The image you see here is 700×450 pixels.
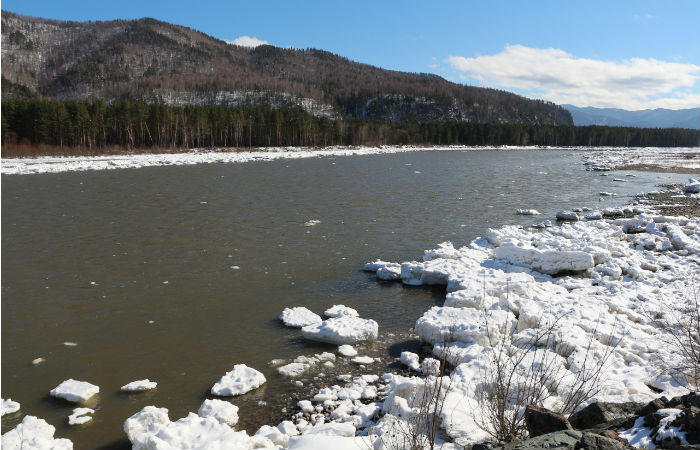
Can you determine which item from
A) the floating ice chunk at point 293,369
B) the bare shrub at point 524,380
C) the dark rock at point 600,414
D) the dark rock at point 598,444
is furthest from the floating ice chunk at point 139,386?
the dark rock at point 598,444

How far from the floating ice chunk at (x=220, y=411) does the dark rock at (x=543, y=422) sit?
3533 mm

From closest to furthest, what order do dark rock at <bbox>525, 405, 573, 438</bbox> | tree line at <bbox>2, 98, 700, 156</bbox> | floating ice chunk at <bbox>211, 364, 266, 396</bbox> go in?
dark rock at <bbox>525, 405, 573, 438</bbox>, floating ice chunk at <bbox>211, 364, 266, 396</bbox>, tree line at <bbox>2, 98, 700, 156</bbox>

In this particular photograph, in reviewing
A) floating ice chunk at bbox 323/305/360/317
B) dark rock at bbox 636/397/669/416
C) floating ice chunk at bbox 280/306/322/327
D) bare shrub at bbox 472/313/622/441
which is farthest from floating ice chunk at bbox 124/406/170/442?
dark rock at bbox 636/397/669/416

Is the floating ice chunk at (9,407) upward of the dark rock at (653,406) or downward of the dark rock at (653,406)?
downward

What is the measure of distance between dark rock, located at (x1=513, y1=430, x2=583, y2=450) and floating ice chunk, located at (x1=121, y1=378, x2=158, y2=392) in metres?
5.13

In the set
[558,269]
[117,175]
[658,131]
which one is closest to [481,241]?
[558,269]

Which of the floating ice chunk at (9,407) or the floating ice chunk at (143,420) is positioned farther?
the floating ice chunk at (9,407)

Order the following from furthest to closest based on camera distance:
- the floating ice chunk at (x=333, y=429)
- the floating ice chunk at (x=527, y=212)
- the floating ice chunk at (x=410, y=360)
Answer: the floating ice chunk at (x=527, y=212) < the floating ice chunk at (x=410, y=360) < the floating ice chunk at (x=333, y=429)

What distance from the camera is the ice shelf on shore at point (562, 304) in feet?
19.5

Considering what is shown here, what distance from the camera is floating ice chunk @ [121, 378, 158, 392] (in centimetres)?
657

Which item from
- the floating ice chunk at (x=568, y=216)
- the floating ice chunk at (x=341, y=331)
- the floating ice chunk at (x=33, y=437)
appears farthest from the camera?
the floating ice chunk at (x=568, y=216)

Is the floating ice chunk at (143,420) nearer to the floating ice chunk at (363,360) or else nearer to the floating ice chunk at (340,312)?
the floating ice chunk at (363,360)

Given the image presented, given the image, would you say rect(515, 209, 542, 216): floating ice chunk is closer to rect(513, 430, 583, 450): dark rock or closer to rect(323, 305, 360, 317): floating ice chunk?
rect(323, 305, 360, 317): floating ice chunk

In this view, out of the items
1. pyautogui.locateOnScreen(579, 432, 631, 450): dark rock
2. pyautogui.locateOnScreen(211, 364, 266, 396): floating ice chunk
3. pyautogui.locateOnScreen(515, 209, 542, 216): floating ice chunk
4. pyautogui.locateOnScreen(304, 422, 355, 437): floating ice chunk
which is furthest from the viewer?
pyautogui.locateOnScreen(515, 209, 542, 216): floating ice chunk
